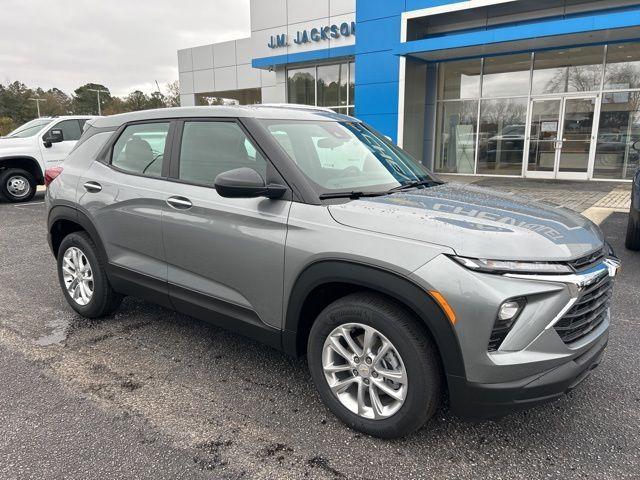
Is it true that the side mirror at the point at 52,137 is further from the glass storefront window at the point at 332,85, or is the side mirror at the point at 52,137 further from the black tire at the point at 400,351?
the black tire at the point at 400,351

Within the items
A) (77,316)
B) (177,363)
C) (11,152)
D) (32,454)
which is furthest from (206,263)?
(11,152)

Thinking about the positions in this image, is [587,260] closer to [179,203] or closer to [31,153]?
[179,203]

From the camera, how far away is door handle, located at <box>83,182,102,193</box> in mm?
3822

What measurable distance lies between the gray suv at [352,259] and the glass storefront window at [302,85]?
1671 cm

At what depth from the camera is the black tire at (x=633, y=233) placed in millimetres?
6166

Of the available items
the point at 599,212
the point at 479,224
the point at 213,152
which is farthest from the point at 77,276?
the point at 599,212

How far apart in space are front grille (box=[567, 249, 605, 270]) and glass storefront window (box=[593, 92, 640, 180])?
13.0 m

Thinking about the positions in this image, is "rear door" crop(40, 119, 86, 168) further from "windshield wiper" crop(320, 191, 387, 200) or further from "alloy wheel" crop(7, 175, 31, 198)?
"windshield wiper" crop(320, 191, 387, 200)

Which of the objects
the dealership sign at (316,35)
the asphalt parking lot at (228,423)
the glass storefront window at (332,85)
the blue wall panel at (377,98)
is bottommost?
the asphalt parking lot at (228,423)

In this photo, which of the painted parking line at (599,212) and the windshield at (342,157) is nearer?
the windshield at (342,157)

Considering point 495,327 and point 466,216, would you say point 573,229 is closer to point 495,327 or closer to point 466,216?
point 466,216

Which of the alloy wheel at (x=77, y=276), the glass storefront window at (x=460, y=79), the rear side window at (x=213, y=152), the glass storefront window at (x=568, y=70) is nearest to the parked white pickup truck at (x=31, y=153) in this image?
the alloy wheel at (x=77, y=276)

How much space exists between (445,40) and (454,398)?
→ 44.4 feet

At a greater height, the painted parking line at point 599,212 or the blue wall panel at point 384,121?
the blue wall panel at point 384,121
